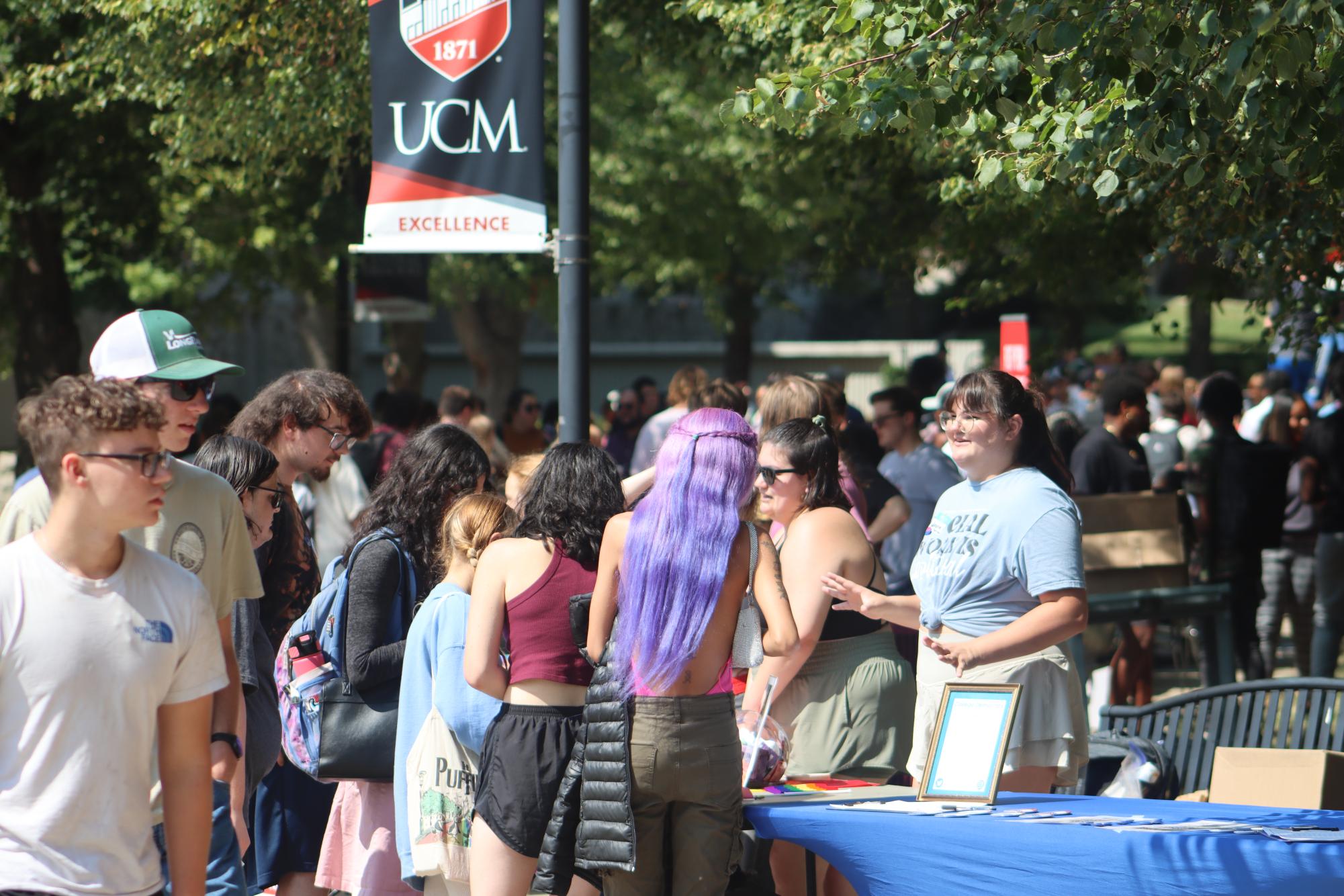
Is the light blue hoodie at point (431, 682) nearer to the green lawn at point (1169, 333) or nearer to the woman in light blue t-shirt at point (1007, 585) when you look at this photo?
the woman in light blue t-shirt at point (1007, 585)

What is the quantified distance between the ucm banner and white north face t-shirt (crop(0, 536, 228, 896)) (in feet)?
8.67

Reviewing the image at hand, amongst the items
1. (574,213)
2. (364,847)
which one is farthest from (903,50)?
(364,847)

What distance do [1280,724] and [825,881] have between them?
1.64 m

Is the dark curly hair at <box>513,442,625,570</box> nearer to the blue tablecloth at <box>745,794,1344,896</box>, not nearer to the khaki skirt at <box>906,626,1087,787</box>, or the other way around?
the blue tablecloth at <box>745,794,1344,896</box>

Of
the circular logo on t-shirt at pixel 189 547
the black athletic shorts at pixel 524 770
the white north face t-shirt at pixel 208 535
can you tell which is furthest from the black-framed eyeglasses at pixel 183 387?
the black athletic shorts at pixel 524 770

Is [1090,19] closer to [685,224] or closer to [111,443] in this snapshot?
[111,443]

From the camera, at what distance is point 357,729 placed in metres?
4.62

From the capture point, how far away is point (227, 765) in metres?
3.46

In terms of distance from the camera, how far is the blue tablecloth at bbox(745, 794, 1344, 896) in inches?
140

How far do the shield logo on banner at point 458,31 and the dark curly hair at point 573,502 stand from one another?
1.68m

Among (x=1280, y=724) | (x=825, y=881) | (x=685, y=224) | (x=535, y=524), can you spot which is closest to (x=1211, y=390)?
(x=1280, y=724)

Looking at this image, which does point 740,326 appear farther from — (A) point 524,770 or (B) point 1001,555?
(A) point 524,770

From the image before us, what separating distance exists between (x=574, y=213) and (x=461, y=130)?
0.51 metres

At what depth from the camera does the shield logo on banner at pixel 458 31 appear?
207 inches
